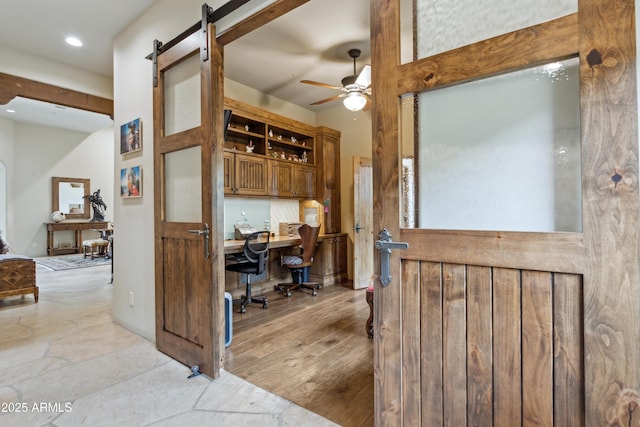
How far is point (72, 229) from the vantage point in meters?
9.12

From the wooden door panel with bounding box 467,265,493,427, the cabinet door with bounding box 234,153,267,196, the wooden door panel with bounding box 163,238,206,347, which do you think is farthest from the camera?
the cabinet door with bounding box 234,153,267,196

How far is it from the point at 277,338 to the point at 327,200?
3094mm

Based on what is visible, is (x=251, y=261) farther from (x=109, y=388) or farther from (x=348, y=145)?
(x=348, y=145)

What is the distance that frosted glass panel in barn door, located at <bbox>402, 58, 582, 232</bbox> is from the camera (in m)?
1.06

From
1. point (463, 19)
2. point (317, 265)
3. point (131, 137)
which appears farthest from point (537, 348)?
point (317, 265)

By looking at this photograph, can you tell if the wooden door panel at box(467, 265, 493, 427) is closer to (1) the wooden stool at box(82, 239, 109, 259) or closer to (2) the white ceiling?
(2) the white ceiling

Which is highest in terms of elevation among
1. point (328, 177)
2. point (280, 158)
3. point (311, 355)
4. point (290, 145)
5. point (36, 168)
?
point (36, 168)

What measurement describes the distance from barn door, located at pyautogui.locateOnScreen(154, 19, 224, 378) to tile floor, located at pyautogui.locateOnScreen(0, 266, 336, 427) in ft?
0.70

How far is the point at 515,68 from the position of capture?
3.65 ft

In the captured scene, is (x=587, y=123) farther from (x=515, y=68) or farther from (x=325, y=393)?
(x=325, y=393)

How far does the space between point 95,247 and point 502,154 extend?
1025 centimetres

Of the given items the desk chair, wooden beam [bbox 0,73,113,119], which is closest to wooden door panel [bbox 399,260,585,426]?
the desk chair

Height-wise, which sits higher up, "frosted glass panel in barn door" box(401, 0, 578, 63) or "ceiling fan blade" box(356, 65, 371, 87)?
"ceiling fan blade" box(356, 65, 371, 87)

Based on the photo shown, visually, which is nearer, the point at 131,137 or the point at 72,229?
the point at 131,137
